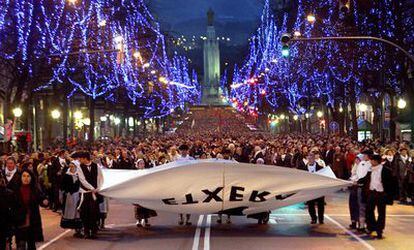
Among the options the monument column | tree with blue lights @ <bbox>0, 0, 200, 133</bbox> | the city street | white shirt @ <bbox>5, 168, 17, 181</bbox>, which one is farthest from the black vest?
the monument column

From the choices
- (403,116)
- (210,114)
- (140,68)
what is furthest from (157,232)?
(210,114)

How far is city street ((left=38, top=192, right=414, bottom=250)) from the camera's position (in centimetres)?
1450

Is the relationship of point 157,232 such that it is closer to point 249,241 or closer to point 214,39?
point 249,241

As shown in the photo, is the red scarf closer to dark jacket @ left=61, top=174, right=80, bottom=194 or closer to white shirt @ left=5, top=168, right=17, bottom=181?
white shirt @ left=5, top=168, right=17, bottom=181

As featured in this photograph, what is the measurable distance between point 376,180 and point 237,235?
3216 millimetres

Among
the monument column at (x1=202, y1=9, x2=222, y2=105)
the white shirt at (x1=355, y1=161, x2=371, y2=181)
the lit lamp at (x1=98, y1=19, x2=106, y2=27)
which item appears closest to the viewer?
the white shirt at (x1=355, y1=161, x2=371, y2=181)

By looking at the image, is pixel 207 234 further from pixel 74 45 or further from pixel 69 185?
pixel 74 45

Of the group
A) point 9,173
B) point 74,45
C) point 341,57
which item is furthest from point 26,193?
point 341,57

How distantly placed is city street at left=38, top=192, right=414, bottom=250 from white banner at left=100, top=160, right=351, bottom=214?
0.72 m

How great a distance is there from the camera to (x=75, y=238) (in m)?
15.9

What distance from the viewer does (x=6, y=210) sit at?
11203 mm

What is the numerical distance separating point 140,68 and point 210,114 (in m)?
85.9

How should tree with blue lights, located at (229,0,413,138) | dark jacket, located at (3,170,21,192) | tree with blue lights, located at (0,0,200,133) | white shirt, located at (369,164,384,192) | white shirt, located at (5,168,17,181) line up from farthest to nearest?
1. tree with blue lights, located at (229,0,413,138)
2. tree with blue lights, located at (0,0,200,133)
3. white shirt, located at (369,164,384,192)
4. white shirt, located at (5,168,17,181)
5. dark jacket, located at (3,170,21,192)

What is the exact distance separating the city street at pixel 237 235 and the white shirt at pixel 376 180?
1.08 meters
